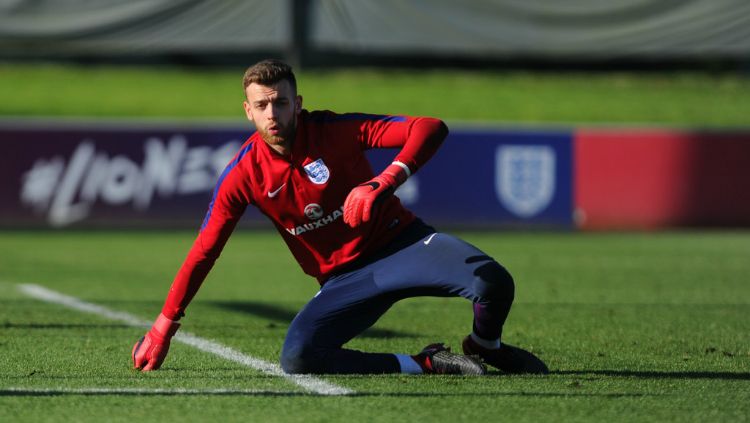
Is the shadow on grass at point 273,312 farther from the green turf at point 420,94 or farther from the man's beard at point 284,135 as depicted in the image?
the green turf at point 420,94

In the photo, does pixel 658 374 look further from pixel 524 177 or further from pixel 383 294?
pixel 524 177

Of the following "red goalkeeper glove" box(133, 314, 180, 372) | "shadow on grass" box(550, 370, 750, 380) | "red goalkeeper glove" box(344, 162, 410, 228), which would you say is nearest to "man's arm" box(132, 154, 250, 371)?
"red goalkeeper glove" box(133, 314, 180, 372)

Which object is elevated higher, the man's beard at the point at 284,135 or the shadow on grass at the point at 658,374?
the man's beard at the point at 284,135

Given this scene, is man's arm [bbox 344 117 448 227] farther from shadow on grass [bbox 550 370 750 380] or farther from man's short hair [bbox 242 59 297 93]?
shadow on grass [bbox 550 370 750 380]

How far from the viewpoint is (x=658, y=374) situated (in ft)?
21.3

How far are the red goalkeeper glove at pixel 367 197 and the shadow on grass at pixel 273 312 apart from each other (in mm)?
2522

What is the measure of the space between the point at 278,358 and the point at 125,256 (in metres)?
7.16

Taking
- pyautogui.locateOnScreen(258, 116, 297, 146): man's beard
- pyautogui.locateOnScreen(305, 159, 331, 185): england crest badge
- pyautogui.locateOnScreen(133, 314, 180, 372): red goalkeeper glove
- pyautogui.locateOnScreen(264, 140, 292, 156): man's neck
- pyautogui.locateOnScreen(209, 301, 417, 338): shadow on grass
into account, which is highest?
pyautogui.locateOnScreen(258, 116, 297, 146): man's beard

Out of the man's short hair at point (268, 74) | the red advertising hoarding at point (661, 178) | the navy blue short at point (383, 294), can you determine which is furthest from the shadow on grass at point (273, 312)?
Result: the red advertising hoarding at point (661, 178)

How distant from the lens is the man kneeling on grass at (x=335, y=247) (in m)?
6.20

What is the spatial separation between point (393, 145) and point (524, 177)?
11213mm

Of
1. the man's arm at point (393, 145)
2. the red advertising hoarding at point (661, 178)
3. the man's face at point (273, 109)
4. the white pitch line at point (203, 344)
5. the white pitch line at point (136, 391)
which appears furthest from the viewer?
the red advertising hoarding at point (661, 178)

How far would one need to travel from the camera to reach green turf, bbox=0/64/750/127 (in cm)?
2450

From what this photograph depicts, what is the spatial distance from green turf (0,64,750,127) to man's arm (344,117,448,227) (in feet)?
57.4
